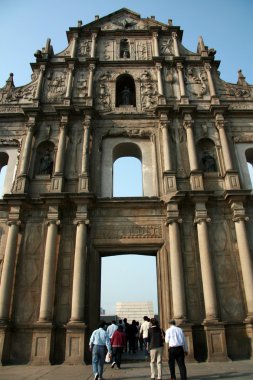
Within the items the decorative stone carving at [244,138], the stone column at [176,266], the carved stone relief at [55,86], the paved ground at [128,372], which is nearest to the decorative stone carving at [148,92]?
the carved stone relief at [55,86]

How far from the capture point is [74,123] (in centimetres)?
1538

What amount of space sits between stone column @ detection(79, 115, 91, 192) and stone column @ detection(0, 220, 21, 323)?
284 centimetres

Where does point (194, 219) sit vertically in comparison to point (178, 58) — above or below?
below

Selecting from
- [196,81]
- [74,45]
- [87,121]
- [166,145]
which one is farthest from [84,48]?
[166,145]

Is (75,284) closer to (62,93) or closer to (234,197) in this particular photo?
(234,197)

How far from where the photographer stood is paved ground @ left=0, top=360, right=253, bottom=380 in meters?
7.58

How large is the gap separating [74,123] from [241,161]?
25.5ft

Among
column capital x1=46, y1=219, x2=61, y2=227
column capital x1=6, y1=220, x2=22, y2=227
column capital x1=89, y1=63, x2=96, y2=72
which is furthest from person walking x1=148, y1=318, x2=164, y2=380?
column capital x1=89, y1=63, x2=96, y2=72

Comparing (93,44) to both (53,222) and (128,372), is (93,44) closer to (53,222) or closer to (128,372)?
(53,222)

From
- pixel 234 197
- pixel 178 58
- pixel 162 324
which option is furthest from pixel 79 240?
pixel 178 58

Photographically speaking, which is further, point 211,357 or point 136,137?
point 136,137

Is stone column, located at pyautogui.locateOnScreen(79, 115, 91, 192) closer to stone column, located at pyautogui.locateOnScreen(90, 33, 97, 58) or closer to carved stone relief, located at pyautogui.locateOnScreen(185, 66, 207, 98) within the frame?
stone column, located at pyautogui.locateOnScreen(90, 33, 97, 58)

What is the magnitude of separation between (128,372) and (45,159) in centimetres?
941

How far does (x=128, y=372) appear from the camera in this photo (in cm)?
867
